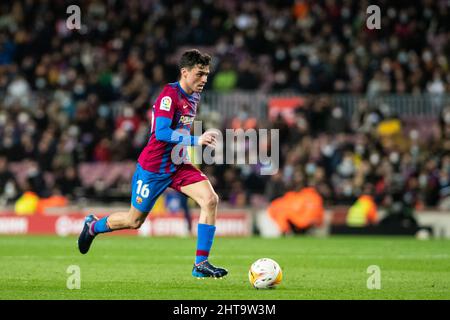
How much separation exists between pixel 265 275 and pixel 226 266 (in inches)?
119

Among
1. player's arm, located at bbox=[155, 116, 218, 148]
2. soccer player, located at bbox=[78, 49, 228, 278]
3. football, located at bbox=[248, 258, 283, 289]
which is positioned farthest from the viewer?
soccer player, located at bbox=[78, 49, 228, 278]

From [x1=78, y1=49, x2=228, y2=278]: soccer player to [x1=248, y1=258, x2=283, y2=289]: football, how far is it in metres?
0.64

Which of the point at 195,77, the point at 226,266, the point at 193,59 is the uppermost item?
the point at 193,59

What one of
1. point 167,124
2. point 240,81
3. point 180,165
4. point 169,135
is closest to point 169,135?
point 169,135

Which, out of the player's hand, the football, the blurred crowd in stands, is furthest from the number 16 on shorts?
the blurred crowd in stands

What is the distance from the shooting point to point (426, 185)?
21594 millimetres

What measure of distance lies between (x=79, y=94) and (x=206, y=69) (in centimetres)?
1558

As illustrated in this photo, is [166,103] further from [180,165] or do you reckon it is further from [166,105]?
[180,165]

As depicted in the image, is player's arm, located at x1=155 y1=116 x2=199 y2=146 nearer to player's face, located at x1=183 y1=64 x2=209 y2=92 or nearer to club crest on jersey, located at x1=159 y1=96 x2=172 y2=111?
club crest on jersey, located at x1=159 y1=96 x2=172 y2=111

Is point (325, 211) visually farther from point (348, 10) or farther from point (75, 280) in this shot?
point (75, 280)

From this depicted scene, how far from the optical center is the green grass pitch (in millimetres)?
9125

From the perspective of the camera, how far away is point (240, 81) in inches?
989

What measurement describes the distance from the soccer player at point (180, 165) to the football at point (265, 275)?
25.3 inches

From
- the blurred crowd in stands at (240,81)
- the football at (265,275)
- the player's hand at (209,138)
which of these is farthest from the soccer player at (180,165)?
the blurred crowd in stands at (240,81)
